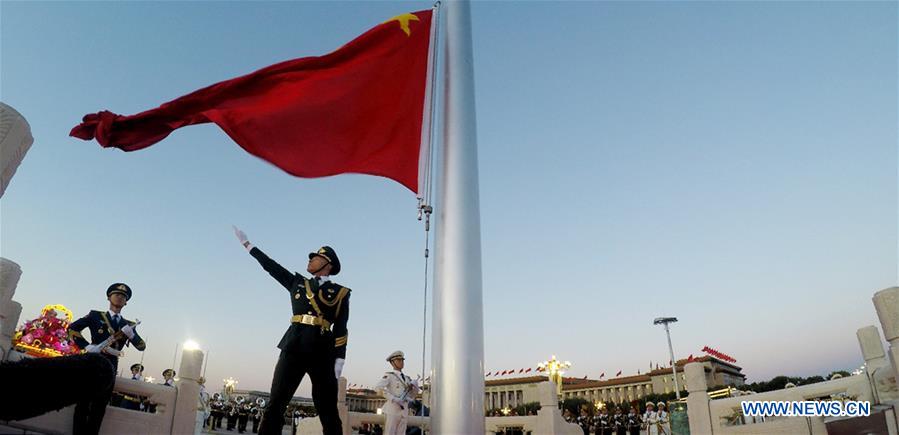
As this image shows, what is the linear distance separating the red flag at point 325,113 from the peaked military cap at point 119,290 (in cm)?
208

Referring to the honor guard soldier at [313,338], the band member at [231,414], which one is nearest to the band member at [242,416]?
the band member at [231,414]

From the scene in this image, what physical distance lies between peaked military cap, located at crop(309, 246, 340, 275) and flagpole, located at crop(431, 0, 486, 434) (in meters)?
1.60

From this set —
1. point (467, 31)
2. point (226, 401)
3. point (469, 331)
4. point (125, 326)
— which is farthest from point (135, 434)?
point (226, 401)

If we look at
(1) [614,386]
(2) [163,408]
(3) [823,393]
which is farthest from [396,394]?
(1) [614,386]

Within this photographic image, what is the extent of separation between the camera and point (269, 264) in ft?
15.9

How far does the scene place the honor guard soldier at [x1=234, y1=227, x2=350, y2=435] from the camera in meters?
4.29

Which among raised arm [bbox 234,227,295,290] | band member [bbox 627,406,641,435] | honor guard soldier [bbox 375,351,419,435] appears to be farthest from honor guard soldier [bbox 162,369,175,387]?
band member [bbox 627,406,641,435]

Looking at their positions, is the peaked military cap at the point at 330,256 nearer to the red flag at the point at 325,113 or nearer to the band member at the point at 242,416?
the red flag at the point at 325,113

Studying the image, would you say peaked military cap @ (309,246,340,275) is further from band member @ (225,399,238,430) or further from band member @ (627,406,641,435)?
band member @ (225,399,238,430)

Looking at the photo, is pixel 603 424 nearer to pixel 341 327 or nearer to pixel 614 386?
pixel 341 327

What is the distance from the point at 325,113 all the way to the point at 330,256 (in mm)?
1314

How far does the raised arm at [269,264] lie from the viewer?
4.79m

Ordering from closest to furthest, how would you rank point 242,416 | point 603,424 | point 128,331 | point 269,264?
1. point 269,264
2. point 128,331
3. point 603,424
4. point 242,416

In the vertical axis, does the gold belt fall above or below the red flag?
below
